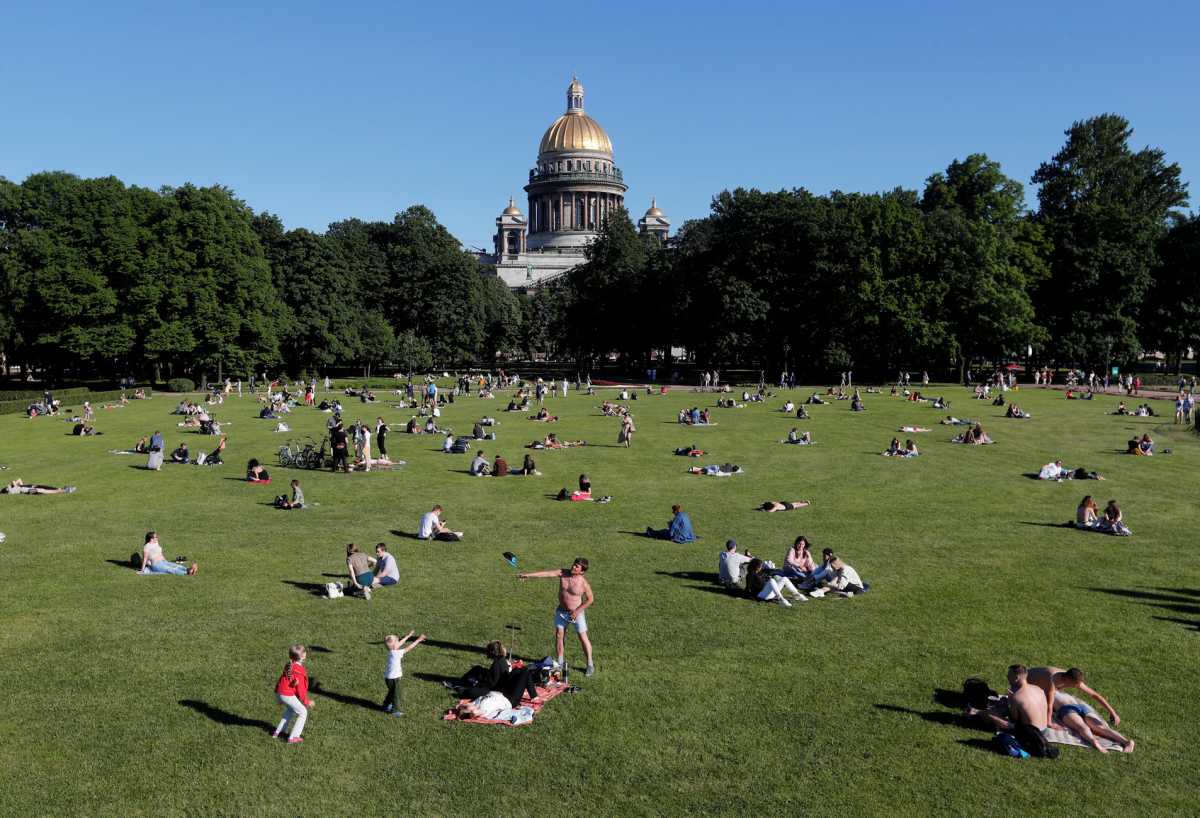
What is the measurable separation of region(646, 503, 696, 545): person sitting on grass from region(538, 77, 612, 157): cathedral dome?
585 ft

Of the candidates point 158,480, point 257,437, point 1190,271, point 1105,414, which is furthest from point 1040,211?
point 158,480

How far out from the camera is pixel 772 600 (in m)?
17.1

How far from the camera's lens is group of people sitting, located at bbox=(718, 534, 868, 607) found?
17.1 m

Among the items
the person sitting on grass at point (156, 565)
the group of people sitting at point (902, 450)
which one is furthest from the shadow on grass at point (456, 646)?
the group of people sitting at point (902, 450)

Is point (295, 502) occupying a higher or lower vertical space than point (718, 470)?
lower

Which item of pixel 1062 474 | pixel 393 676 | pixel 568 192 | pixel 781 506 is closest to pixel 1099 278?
pixel 1062 474

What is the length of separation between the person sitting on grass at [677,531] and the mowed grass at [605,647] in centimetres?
48

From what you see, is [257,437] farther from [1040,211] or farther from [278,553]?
[1040,211]

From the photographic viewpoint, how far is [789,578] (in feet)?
58.4

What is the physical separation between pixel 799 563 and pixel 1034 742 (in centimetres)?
716

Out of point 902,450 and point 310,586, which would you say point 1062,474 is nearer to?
point 902,450

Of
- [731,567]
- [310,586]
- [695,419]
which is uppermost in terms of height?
[695,419]

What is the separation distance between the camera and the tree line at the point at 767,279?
218ft

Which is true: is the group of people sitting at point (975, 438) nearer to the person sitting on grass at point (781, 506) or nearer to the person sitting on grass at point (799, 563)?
the person sitting on grass at point (781, 506)
